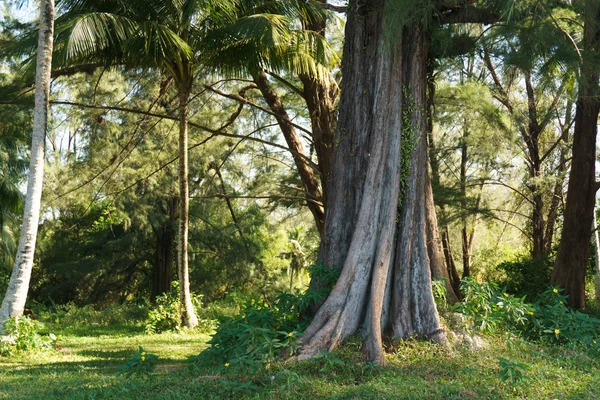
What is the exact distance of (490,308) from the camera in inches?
265

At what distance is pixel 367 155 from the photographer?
7016 millimetres

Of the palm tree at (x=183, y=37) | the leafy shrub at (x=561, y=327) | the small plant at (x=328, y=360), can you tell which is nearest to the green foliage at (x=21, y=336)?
the palm tree at (x=183, y=37)

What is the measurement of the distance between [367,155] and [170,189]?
11306 millimetres

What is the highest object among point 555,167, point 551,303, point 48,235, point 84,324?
point 555,167

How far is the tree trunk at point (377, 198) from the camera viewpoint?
628 centimetres

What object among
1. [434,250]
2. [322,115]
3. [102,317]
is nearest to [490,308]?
[434,250]

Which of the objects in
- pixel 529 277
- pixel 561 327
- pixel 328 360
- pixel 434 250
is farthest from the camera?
pixel 529 277

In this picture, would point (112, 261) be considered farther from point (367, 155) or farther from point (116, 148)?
point (367, 155)

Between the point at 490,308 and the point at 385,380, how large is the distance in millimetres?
1915

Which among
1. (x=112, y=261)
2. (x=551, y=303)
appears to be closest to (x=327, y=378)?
(x=551, y=303)

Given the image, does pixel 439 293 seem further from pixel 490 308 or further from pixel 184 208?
pixel 184 208

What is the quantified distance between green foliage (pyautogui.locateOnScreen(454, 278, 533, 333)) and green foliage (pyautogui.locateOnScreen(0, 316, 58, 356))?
18.9 ft

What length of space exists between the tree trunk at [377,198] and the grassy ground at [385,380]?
342 millimetres

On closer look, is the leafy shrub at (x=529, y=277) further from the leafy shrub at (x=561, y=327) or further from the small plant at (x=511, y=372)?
the small plant at (x=511, y=372)
